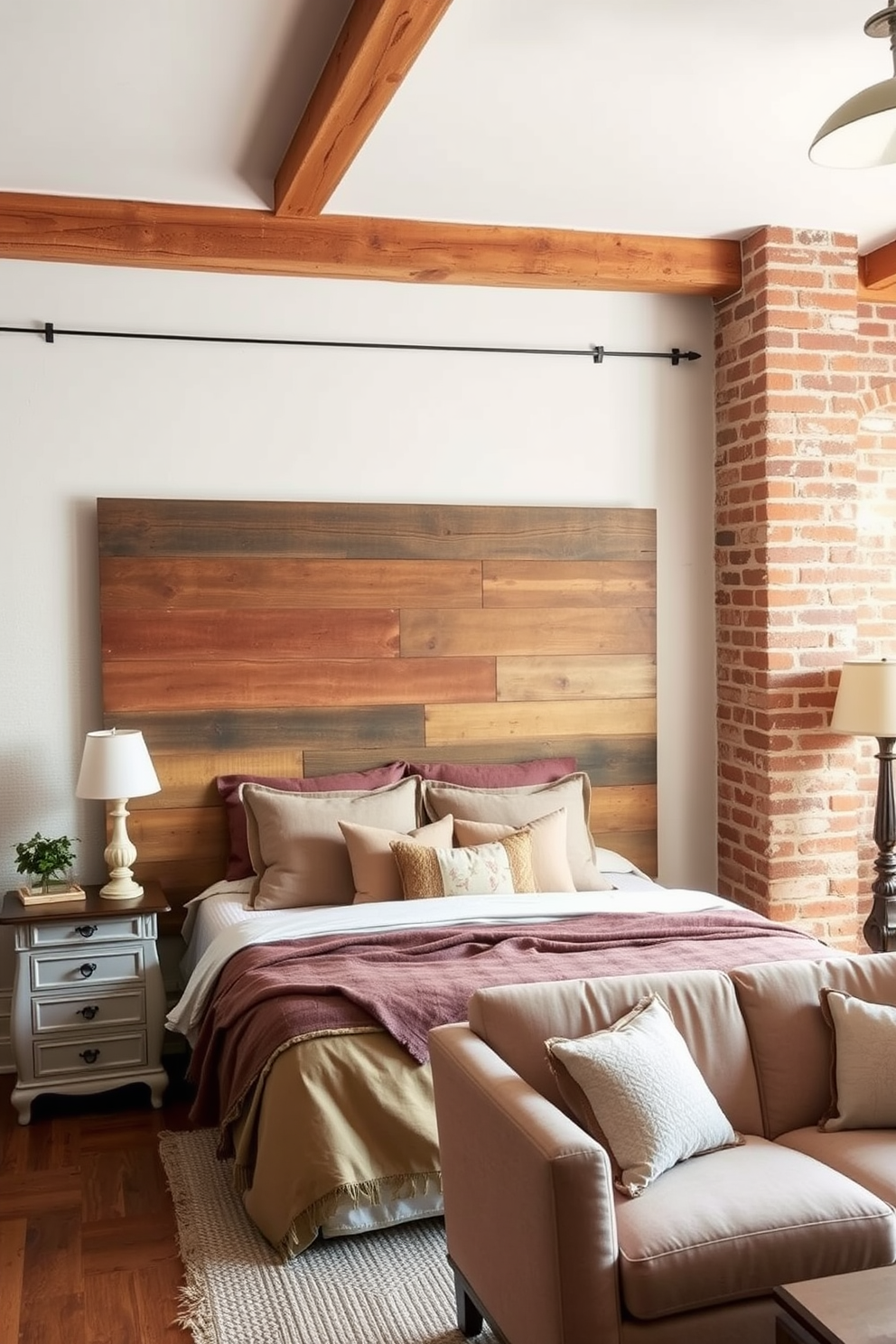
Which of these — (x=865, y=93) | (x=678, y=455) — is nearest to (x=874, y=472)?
(x=678, y=455)

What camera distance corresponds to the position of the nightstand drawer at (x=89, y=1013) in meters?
4.00

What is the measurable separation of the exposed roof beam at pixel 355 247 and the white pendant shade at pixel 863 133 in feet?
6.16

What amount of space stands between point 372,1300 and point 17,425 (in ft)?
9.74

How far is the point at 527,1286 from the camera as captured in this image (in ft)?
7.68

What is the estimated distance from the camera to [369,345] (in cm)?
469

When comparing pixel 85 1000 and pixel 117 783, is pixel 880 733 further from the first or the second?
pixel 85 1000

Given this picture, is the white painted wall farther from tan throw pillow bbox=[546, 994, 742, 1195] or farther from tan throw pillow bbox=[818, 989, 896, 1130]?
tan throw pillow bbox=[546, 994, 742, 1195]

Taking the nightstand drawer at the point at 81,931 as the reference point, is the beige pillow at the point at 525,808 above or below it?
above

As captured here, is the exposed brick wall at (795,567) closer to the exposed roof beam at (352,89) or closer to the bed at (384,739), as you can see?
the bed at (384,739)

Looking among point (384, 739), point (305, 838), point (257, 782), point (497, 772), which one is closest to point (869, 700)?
point (497, 772)

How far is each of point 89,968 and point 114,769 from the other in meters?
0.62

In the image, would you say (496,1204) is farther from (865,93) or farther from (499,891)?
(865,93)

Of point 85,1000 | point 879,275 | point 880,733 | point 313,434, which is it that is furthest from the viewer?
point 879,275

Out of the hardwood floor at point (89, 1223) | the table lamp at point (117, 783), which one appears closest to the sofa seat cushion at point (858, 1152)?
the hardwood floor at point (89, 1223)
